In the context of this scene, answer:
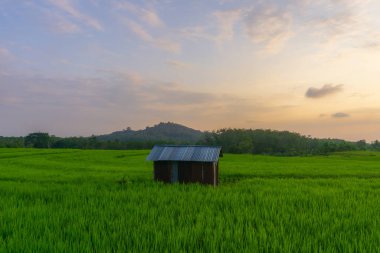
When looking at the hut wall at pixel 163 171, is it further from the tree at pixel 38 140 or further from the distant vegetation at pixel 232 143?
the tree at pixel 38 140

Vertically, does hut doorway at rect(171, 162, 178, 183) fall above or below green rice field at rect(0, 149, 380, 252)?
above

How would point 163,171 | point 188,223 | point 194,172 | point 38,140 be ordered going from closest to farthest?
point 188,223
point 194,172
point 163,171
point 38,140

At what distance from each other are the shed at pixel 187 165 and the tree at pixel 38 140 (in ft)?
284

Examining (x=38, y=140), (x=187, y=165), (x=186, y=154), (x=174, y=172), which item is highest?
(x=38, y=140)

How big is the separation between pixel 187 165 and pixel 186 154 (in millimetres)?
563

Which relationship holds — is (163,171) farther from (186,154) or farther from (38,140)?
(38,140)

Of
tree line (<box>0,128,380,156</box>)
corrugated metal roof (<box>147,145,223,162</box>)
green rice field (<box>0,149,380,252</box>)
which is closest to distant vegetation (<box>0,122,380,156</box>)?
tree line (<box>0,128,380,156</box>)

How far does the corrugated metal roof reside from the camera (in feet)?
57.1

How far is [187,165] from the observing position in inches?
690

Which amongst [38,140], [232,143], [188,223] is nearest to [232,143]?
[232,143]

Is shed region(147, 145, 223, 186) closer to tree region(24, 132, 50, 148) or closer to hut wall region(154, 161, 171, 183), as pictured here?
hut wall region(154, 161, 171, 183)

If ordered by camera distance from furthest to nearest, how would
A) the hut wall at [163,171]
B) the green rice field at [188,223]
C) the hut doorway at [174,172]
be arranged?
the hut wall at [163,171] < the hut doorway at [174,172] < the green rice field at [188,223]

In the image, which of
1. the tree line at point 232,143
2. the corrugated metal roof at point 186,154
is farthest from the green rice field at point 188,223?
the tree line at point 232,143

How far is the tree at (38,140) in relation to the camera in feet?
Result: 314
